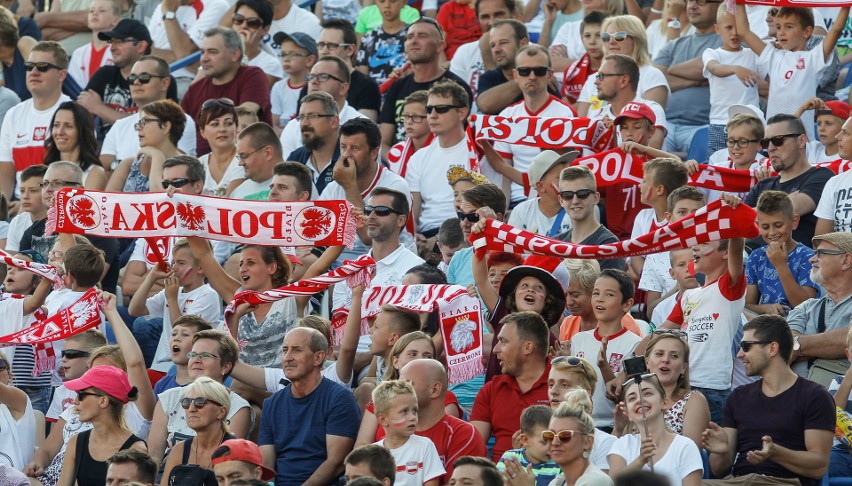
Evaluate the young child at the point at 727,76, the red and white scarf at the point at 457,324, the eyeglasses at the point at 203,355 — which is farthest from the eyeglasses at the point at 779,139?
the eyeglasses at the point at 203,355

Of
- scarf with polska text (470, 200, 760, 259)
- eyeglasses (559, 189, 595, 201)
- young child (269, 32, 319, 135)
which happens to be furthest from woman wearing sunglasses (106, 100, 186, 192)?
scarf with polska text (470, 200, 760, 259)

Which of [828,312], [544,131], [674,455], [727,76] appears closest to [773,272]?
[828,312]

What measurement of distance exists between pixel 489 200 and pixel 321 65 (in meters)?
3.39

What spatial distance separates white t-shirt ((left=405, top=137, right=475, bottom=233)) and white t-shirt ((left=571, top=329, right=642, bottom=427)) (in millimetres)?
3006

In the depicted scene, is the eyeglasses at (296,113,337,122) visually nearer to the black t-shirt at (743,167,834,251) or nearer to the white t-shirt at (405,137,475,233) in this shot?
the white t-shirt at (405,137,475,233)

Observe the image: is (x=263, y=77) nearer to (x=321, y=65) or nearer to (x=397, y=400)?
(x=321, y=65)

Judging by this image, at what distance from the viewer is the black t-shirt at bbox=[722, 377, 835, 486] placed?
865 centimetres

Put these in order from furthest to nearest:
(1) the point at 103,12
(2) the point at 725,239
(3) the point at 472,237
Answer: (1) the point at 103,12 < (3) the point at 472,237 < (2) the point at 725,239

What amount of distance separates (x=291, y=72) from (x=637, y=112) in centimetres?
428

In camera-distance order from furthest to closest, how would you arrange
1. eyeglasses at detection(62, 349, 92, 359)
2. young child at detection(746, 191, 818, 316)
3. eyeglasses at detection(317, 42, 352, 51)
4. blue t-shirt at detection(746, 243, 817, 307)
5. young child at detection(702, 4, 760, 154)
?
eyeglasses at detection(317, 42, 352, 51)
young child at detection(702, 4, 760, 154)
eyeglasses at detection(62, 349, 92, 359)
blue t-shirt at detection(746, 243, 817, 307)
young child at detection(746, 191, 818, 316)

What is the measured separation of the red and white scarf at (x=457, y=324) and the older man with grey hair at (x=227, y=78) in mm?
4962

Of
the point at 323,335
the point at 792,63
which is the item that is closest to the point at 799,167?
the point at 792,63

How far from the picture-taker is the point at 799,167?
11.2 m

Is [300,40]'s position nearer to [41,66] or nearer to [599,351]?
[41,66]
